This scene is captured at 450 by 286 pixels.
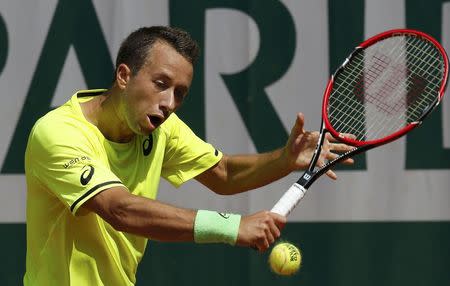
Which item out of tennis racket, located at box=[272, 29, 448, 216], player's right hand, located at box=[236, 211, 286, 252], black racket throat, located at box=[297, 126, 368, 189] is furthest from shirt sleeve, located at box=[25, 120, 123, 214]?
tennis racket, located at box=[272, 29, 448, 216]

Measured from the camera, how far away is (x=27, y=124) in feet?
18.3

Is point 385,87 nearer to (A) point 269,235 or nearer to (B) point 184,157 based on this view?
(B) point 184,157

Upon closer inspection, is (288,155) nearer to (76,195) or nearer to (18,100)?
(76,195)

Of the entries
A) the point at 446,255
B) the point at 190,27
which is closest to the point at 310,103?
the point at 190,27

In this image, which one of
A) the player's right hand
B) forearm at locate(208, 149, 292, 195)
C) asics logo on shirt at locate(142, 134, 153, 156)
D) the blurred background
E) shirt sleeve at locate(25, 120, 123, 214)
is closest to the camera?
the player's right hand

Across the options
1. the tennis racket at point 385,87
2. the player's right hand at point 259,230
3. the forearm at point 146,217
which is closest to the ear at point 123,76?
the forearm at point 146,217

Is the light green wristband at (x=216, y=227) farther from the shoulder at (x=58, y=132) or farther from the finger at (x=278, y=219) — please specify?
the shoulder at (x=58, y=132)

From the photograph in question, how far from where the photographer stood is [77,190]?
3453mm

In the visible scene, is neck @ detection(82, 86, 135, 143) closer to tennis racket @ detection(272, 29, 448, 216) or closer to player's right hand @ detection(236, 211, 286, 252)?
player's right hand @ detection(236, 211, 286, 252)

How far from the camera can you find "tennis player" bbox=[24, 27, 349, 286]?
335 cm

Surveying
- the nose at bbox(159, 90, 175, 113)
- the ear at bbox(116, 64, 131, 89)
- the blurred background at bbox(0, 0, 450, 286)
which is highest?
the ear at bbox(116, 64, 131, 89)

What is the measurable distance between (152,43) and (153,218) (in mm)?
716

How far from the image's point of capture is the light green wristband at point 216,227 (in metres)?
3.28

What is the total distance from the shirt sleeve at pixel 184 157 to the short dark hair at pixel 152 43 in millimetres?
446
